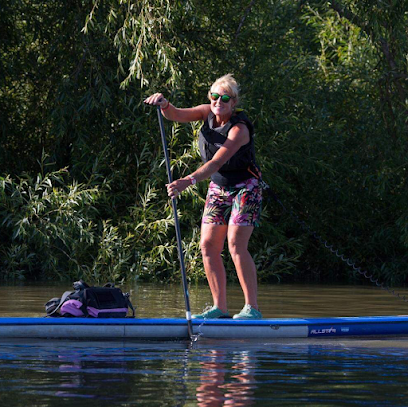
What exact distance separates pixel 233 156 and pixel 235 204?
325 mm

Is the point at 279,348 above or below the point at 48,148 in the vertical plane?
below

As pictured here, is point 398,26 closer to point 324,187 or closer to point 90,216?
point 324,187

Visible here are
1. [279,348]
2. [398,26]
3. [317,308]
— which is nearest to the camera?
[279,348]

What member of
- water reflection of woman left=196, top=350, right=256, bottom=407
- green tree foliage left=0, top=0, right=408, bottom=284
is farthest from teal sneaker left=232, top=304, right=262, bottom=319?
green tree foliage left=0, top=0, right=408, bottom=284

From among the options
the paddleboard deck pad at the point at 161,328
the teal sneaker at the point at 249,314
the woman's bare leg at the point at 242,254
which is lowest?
the paddleboard deck pad at the point at 161,328

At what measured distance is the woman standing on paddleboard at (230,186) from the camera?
6945 mm

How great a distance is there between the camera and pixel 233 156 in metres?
6.95

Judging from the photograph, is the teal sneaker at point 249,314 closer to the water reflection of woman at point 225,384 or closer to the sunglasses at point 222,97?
the water reflection of woman at point 225,384

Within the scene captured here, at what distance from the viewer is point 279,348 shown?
6.59m

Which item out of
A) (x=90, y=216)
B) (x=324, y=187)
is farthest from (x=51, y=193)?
(x=324, y=187)

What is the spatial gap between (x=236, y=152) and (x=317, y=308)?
294 cm

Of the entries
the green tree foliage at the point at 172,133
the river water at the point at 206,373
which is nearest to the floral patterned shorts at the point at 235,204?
the river water at the point at 206,373

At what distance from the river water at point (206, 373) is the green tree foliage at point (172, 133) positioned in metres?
4.63

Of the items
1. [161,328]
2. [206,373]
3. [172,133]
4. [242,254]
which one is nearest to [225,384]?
[206,373]
